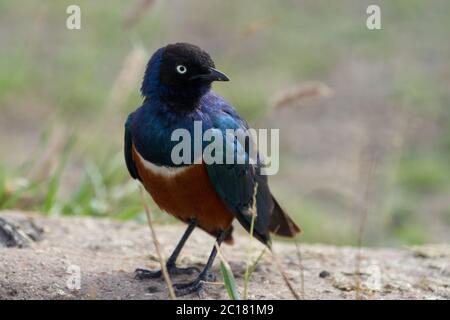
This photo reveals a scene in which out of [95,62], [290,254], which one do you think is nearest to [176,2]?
[95,62]

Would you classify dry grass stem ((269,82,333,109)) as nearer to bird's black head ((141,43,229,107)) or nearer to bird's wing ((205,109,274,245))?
bird's wing ((205,109,274,245))

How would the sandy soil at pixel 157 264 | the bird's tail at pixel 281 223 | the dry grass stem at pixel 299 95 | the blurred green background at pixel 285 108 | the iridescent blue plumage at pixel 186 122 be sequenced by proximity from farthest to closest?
the blurred green background at pixel 285 108 < the dry grass stem at pixel 299 95 < the bird's tail at pixel 281 223 < the iridescent blue plumage at pixel 186 122 < the sandy soil at pixel 157 264

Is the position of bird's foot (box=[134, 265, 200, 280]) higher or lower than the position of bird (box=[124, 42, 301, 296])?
lower

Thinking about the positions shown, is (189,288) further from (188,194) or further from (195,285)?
(188,194)

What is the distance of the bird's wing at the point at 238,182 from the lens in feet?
Result: 15.6

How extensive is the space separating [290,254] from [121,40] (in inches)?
228

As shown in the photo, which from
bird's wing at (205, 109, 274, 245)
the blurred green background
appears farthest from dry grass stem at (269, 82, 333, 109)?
bird's wing at (205, 109, 274, 245)

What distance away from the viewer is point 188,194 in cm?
474

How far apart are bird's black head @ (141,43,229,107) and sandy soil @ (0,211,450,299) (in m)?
0.93

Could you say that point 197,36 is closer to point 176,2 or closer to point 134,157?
point 176,2

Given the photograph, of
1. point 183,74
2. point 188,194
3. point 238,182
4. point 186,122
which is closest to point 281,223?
point 238,182

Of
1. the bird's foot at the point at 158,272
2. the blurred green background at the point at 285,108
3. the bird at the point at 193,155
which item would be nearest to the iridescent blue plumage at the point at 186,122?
the bird at the point at 193,155

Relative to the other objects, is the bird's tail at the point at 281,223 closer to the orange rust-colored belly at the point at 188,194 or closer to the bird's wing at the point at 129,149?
the orange rust-colored belly at the point at 188,194

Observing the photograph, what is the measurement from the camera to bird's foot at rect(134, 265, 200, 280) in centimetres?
482
